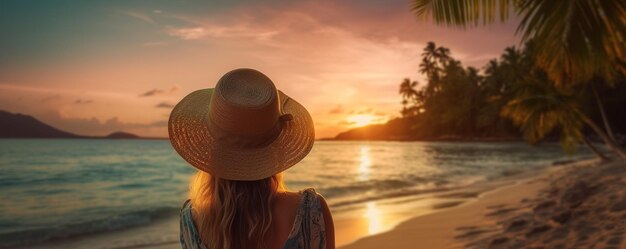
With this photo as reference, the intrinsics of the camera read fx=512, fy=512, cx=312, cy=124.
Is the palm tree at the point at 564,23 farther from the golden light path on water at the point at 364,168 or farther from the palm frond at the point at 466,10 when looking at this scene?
the golden light path on water at the point at 364,168

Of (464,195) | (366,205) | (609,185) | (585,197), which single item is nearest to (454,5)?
(585,197)

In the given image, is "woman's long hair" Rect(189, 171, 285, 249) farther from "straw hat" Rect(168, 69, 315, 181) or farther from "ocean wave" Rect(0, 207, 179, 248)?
"ocean wave" Rect(0, 207, 179, 248)

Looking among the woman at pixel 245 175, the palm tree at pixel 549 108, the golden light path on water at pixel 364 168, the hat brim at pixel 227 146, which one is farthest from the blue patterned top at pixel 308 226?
the golden light path on water at pixel 364 168

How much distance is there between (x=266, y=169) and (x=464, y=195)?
37.9 ft

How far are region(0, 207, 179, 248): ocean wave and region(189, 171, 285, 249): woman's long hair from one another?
8.31 meters

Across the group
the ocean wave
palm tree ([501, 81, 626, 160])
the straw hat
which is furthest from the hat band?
palm tree ([501, 81, 626, 160])

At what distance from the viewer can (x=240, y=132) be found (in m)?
1.68

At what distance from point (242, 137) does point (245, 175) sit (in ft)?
0.43

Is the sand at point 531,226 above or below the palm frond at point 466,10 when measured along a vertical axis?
below

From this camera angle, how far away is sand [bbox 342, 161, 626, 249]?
5207mm

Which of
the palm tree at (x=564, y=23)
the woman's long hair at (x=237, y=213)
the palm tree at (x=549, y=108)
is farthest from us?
the palm tree at (x=549, y=108)

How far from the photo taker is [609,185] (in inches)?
302

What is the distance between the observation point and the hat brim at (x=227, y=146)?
65.5 inches

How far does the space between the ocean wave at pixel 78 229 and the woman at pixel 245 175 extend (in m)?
8.27
